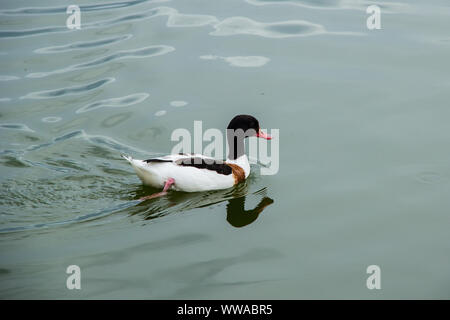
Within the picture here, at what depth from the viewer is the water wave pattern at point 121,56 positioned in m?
13.8

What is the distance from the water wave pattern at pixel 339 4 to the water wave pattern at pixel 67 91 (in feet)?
16.8

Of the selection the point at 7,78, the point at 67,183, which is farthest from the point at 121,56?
the point at 67,183

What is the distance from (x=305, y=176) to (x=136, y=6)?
8.76 meters

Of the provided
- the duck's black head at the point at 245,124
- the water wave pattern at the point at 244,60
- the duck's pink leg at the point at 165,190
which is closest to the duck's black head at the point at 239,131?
the duck's black head at the point at 245,124

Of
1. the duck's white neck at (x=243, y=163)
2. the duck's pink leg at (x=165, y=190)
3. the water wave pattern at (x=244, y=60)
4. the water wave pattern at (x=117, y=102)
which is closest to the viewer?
the duck's pink leg at (x=165, y=190)

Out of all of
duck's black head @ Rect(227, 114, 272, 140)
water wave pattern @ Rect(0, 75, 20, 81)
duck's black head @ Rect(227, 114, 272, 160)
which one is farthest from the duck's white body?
water wave pattern @ Rect(0, 75, 20, 81)

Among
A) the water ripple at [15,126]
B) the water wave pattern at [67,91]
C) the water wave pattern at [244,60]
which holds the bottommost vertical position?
the water ripple at [15,126]

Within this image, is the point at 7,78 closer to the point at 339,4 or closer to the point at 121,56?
the point at 121,56

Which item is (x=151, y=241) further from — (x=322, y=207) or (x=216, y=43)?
(x=216, y=43)

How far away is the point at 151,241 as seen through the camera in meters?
8.29

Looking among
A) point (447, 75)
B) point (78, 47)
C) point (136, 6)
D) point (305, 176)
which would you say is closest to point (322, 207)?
point (305, 176)

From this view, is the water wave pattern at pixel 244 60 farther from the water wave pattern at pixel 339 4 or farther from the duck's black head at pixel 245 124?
the duck's black head at pixel 245 124

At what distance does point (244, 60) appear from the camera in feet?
45.3

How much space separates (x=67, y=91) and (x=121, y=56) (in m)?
1.77
